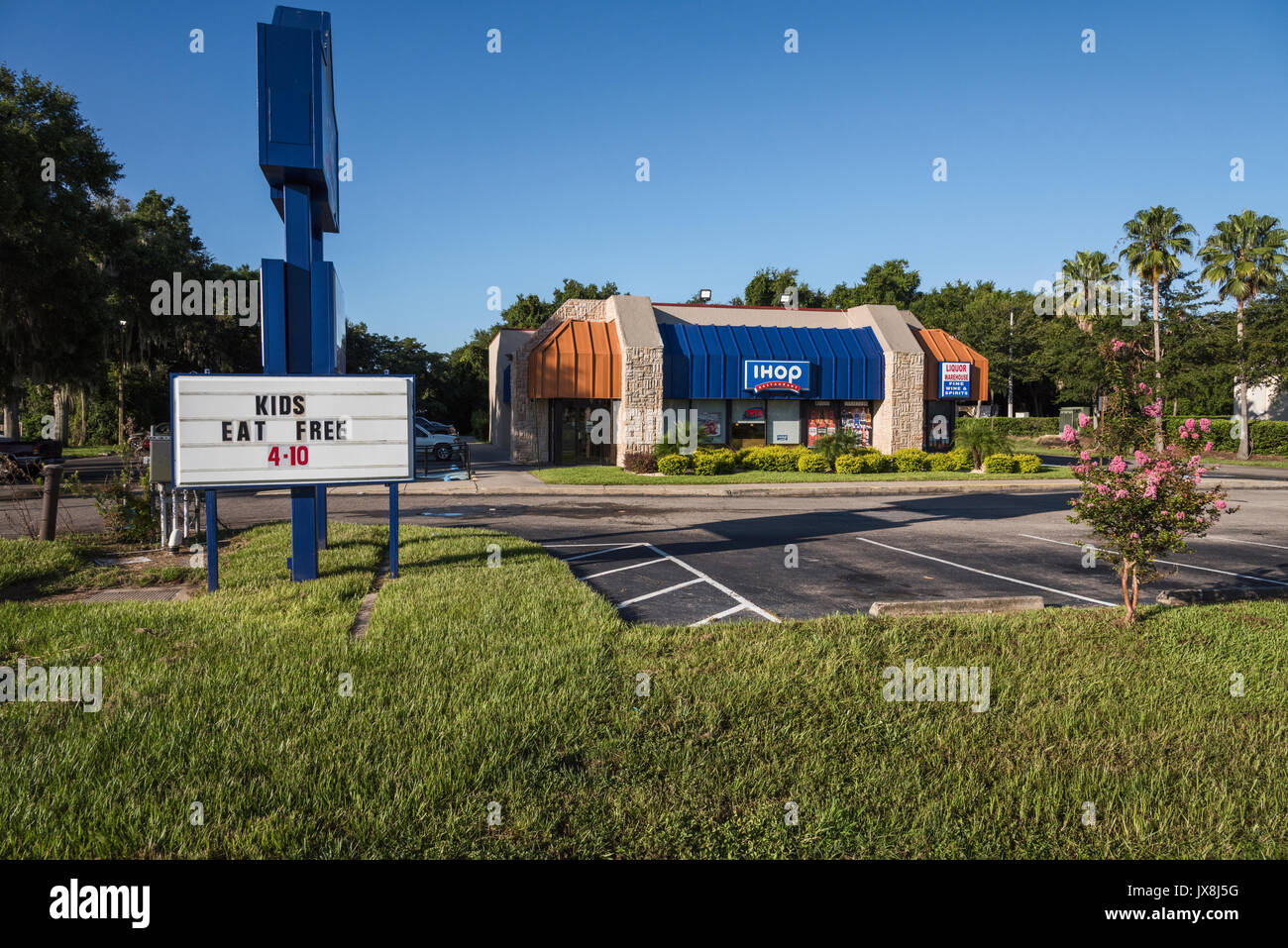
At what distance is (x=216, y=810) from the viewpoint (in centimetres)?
362

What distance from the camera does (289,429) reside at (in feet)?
29.2

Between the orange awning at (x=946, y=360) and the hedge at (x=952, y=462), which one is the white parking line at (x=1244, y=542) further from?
the orange awning at (x=946, y=360)

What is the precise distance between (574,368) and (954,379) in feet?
53.8

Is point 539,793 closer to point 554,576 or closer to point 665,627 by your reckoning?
point 665,627

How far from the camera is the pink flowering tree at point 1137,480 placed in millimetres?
6902

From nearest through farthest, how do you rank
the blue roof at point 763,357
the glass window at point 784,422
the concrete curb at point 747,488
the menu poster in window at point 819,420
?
the concrete curb at point 747,488 → the blue roof at point 763,357 → the glass window at point 784,422 → the menu poster in window at point 819,420

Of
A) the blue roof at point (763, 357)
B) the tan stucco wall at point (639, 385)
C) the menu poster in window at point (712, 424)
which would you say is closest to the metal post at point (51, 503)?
the tan stucco wall at point (639, 385)

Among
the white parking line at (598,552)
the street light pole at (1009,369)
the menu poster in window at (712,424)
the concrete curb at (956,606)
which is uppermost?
the street light pole at (1009,369)

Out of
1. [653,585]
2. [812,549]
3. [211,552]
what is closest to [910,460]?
[812,549]

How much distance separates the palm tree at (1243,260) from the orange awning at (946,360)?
61.9 ft

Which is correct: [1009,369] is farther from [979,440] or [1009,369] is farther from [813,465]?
[813,465]

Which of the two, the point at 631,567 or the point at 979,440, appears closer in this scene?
the point at 631,567

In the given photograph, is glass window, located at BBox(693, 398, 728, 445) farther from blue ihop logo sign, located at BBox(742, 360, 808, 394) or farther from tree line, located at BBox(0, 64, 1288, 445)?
tree line, located at BBox(0, 64, 1288, 445)
